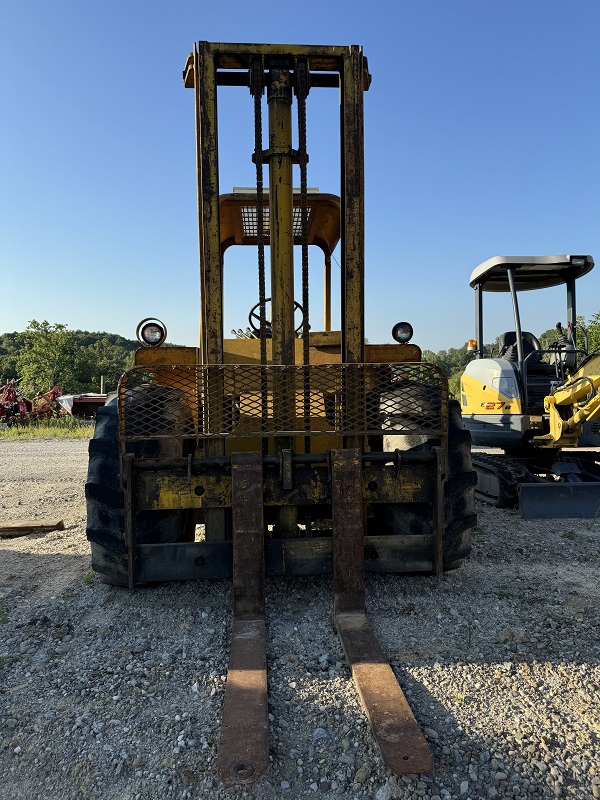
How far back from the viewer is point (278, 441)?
390 cm

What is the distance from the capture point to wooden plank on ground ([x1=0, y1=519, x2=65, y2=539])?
18.8 ft

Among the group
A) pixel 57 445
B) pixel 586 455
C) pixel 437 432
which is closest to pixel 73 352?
pixel 57 445

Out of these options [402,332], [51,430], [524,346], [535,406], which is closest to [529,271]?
[524,346]

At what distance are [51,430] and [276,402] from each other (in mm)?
16970

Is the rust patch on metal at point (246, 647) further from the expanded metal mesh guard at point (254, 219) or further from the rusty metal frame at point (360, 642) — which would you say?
the expanded metal mesh guard at point (254, 219)

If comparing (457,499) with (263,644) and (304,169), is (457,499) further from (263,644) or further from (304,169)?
(304,169)

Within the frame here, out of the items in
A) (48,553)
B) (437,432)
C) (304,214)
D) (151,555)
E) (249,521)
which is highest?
(304,214)

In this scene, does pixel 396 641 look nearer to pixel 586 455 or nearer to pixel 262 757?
pixel 262 757

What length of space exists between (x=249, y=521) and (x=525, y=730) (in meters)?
1.74

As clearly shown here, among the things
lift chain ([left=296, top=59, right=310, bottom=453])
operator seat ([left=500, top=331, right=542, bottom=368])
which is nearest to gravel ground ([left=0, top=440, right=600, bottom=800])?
lift chain ([left=296, top=59, right=310, bottom=453])

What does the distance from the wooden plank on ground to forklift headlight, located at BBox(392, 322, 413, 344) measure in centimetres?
397

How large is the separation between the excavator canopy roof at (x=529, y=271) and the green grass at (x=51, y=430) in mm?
12053

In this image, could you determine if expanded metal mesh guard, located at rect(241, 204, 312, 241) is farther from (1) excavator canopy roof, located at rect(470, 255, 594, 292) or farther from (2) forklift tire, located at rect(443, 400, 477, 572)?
(1) excavator canopy roof, located at rect(470, 255, 594, 292)

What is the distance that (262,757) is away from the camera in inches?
81.9
